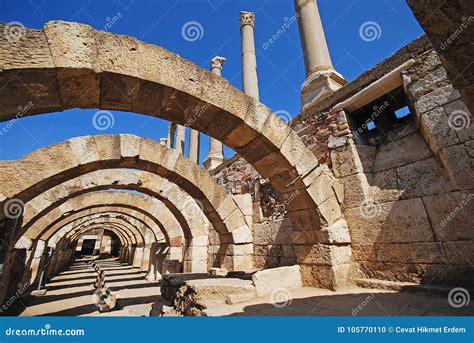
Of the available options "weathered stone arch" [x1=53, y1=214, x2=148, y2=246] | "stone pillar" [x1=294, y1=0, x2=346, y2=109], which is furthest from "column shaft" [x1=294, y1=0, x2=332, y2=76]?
"weathered stone arch" [x1=53, y1=214, x2=148, y2=246]

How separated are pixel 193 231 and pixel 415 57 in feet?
20.0

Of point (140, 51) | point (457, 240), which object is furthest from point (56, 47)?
point (457, 240)

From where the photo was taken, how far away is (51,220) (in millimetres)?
6996

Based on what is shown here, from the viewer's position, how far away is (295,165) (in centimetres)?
361

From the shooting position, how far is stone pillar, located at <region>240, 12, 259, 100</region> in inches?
420

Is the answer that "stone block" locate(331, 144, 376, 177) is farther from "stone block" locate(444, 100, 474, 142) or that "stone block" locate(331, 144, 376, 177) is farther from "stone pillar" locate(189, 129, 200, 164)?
"stone pillar" locate(189, 129, 200, 164)

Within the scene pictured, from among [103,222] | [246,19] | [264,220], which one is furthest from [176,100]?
[103,222]

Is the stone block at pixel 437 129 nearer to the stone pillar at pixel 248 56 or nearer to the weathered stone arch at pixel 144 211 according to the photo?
the weathered stone arch at pixel 144 211

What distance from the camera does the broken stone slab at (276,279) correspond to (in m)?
3.31

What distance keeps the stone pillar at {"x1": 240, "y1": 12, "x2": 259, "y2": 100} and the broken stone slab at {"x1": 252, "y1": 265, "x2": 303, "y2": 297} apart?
26.6 feet

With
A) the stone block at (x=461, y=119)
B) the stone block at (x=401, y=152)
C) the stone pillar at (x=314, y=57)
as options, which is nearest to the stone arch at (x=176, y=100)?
the stone block at (x=401, y=152)

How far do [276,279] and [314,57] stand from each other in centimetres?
525

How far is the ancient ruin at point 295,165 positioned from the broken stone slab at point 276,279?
0.02 m

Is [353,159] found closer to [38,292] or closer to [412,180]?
[412,180]
